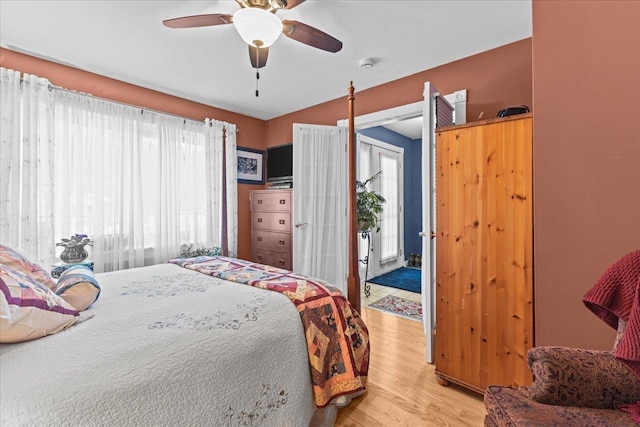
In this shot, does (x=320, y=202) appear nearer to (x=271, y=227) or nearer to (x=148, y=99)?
(x=271, y=227)

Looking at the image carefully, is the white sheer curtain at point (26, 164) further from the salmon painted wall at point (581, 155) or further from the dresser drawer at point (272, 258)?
the salmon painted wall at point (581, 155)

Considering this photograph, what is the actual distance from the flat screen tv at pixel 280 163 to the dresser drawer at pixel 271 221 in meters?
0.58

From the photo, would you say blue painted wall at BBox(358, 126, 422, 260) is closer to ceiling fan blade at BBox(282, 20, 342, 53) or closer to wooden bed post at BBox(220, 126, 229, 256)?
wooden bed post at BBox(220, 126, 229, 256)

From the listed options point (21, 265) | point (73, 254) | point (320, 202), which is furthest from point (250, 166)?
point (21, 265)

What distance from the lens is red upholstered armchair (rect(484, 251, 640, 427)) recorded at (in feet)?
3.14

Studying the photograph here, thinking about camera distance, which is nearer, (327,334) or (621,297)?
(621,297)

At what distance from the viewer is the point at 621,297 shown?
101 cm

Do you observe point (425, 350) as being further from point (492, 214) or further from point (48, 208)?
point (48, 208)

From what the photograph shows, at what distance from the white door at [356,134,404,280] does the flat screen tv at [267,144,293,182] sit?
105 centimetres

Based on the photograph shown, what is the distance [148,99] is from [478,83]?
3382mm

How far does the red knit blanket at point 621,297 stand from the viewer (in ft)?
3.00

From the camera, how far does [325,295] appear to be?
1.65 meters

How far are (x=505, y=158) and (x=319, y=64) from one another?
1.85m

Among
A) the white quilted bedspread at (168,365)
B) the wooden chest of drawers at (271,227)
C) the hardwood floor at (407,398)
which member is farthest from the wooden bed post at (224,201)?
the hardwood floor at (407,398)
